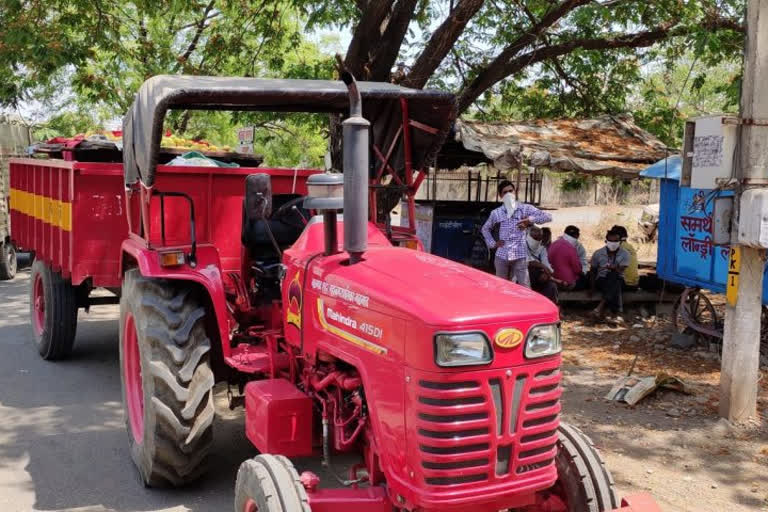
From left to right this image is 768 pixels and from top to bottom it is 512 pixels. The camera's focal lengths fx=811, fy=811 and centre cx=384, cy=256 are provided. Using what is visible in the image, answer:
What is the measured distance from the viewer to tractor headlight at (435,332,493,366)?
3119 mm

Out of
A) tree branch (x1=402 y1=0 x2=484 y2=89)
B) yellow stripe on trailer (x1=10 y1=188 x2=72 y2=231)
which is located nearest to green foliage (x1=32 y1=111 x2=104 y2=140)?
yellow stripe on trailer (x1=10 y1=188 x2=72 y2=231)

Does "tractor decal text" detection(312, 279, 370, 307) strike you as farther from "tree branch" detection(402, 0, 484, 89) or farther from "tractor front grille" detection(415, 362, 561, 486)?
"tree branch" detection(402, 0, 484, 89)

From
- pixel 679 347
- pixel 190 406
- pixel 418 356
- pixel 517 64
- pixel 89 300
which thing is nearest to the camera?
pixel 418 356

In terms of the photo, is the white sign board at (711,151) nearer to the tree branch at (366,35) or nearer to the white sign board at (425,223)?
the tree branch at (366,35)

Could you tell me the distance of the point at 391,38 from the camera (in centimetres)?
990

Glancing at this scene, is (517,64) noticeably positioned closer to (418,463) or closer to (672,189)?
(672,189)

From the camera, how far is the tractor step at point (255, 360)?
15.7 feet

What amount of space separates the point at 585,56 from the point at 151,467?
10.1m

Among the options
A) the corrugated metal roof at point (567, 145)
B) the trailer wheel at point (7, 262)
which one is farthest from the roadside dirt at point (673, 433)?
the trailer wheel at point (7, 262)

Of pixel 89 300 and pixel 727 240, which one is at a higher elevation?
pixel 727 240

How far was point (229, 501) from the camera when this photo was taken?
4.94 m

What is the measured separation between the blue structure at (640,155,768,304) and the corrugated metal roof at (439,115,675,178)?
3.22 ft

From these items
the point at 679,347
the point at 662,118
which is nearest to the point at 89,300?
Result: the point at 679,347

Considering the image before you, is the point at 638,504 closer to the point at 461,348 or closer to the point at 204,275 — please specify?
the point at 461,348
